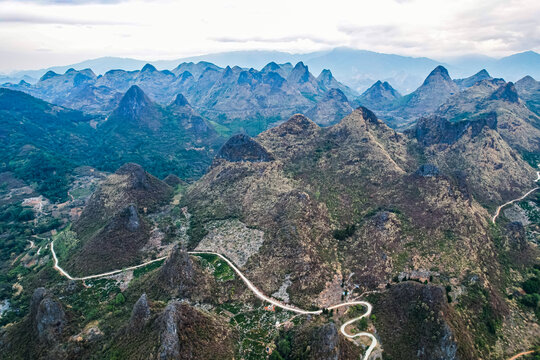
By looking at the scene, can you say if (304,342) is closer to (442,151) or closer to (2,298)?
(2,298)

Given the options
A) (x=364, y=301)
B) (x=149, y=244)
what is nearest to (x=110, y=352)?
(x=149, y=244)

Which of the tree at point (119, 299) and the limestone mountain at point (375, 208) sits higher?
the limestone mountain at point (375, 208)

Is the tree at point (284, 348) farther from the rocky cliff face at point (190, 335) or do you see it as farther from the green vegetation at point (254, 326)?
the rocky cliff face at point (190, 335)

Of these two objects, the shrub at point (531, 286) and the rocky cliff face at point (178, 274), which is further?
the shrub at point (531, 286)

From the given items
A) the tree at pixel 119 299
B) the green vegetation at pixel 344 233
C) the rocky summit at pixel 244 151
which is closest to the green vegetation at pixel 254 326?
the tree at pixel 119 299

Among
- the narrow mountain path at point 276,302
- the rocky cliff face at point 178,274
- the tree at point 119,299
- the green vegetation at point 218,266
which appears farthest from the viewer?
the green vegetation at point 218,266

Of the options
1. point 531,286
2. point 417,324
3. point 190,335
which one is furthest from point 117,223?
point 531,286

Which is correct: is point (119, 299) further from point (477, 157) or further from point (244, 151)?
point (477, 157)

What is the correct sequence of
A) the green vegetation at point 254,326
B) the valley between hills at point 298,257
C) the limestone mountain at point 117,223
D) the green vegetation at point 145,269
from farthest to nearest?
1. the limestone mountain at point 117,223
2. the green vegetation at point 145,269
3. the green vegetation at point 254,326
4. the valley between hills at point 298,257
